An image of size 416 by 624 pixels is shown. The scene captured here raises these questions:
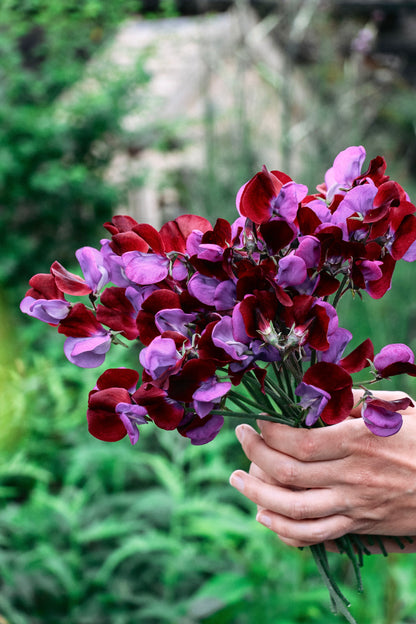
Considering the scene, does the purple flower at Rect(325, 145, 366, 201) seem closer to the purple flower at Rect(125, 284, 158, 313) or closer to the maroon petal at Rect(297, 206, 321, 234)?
the maroon petal at Rect(297, 206, 321, 234)

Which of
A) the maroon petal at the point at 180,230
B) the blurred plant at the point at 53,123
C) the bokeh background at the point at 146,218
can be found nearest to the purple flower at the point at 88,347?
the maroon petal at the point at 180,230

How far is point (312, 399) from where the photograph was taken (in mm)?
476

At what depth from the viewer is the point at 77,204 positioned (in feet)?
10.2

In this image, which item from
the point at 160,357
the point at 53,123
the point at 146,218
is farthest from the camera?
the point at 146,218

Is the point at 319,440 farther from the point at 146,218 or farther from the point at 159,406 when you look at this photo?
the point at 146,218

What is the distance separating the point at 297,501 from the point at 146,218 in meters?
3.30

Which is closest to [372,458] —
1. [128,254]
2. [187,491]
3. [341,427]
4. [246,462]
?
[341,427]

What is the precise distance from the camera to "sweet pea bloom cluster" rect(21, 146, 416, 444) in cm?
44

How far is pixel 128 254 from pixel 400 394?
1.12 feet

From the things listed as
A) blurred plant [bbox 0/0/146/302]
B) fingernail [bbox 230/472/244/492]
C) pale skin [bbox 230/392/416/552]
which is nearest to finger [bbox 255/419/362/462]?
pale skin [bbox 230/392/416/552]

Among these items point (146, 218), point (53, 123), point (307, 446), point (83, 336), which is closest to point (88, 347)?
point (83, 336)

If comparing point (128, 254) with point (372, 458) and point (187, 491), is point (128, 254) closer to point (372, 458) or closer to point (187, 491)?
point (372, 458)

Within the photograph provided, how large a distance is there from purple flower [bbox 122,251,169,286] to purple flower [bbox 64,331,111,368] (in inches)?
2.3

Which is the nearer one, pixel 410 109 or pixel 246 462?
pixel 246 462
